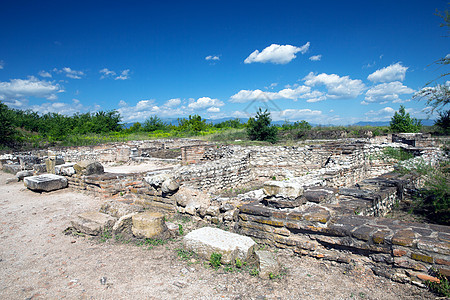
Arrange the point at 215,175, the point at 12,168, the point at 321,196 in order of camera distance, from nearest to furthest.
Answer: the point at 321,196 → the point at 215,175 → the point at 12,168

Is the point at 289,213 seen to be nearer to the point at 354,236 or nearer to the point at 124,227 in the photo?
the point at 354,236

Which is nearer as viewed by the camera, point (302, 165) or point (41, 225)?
point (41, 225)

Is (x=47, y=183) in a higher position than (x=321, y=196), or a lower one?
lower

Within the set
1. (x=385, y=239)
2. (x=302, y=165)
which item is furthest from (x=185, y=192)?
(x=302, y=165)

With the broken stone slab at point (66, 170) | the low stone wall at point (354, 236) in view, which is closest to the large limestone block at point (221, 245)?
the low stone wall at point (354, 236)

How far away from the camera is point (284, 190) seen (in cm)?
353

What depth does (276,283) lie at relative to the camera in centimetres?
270

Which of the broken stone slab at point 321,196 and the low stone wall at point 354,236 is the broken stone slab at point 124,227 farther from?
the broken stone slab at point 321,196

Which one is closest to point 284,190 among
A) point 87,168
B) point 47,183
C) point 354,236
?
point 354,236

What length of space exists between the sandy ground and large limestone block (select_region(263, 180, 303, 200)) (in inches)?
31.5

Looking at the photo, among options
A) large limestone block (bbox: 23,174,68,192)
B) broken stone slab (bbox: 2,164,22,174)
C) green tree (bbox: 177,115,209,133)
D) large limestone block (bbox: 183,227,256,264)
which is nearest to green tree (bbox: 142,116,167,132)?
green tree (bbox: 177,115,209,133)

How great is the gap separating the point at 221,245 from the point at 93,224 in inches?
97.8

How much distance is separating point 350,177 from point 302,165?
2.54m

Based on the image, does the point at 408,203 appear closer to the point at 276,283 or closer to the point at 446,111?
the point at 446,111
